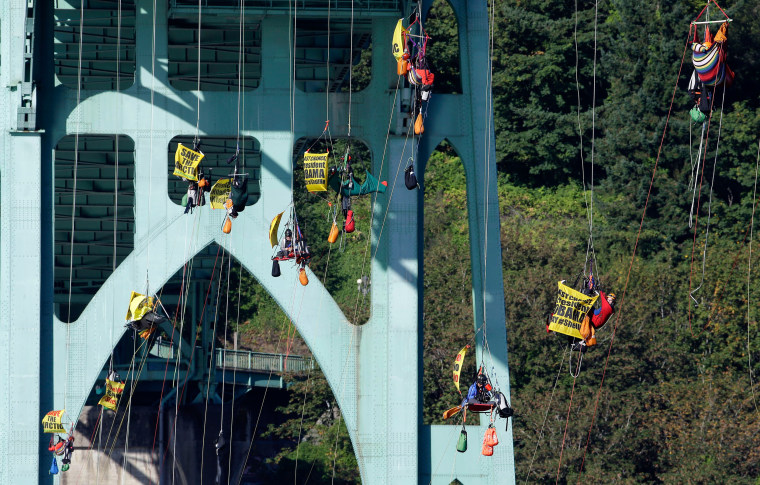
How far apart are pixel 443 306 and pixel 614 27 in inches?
673

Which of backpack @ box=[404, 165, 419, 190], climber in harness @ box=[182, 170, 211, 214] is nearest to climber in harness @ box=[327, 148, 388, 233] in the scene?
backpack @ box=[404, 165, 419, 190]

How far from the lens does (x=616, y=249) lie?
2060 inches

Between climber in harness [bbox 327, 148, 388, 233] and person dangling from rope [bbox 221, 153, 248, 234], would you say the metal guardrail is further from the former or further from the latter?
person dangling from rope [bbox 221, 153, 248, 234]

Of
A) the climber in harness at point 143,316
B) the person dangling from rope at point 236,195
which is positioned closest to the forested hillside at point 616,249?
the person dangling from rope at point 236,195

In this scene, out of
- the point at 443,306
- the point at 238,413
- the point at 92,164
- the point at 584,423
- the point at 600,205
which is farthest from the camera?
the point at 600,205

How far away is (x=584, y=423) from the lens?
4094cm

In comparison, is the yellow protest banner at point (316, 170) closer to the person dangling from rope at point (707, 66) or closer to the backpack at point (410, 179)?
the backpack at point (410, 179)

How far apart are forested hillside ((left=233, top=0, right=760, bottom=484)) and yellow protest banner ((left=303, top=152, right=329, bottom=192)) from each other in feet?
29.2

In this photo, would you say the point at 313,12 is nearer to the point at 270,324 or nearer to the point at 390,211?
the point at 390,211

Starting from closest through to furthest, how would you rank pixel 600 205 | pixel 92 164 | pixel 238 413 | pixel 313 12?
pixel 313 12, pixel 92 164, pixel 238 413, pixel 600 205

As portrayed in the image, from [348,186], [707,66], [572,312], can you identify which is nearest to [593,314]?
[572,312]

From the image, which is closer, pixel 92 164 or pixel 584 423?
pixel 92 164

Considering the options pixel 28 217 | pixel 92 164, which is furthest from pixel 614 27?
pixel 28 217

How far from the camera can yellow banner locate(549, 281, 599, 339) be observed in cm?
2553
